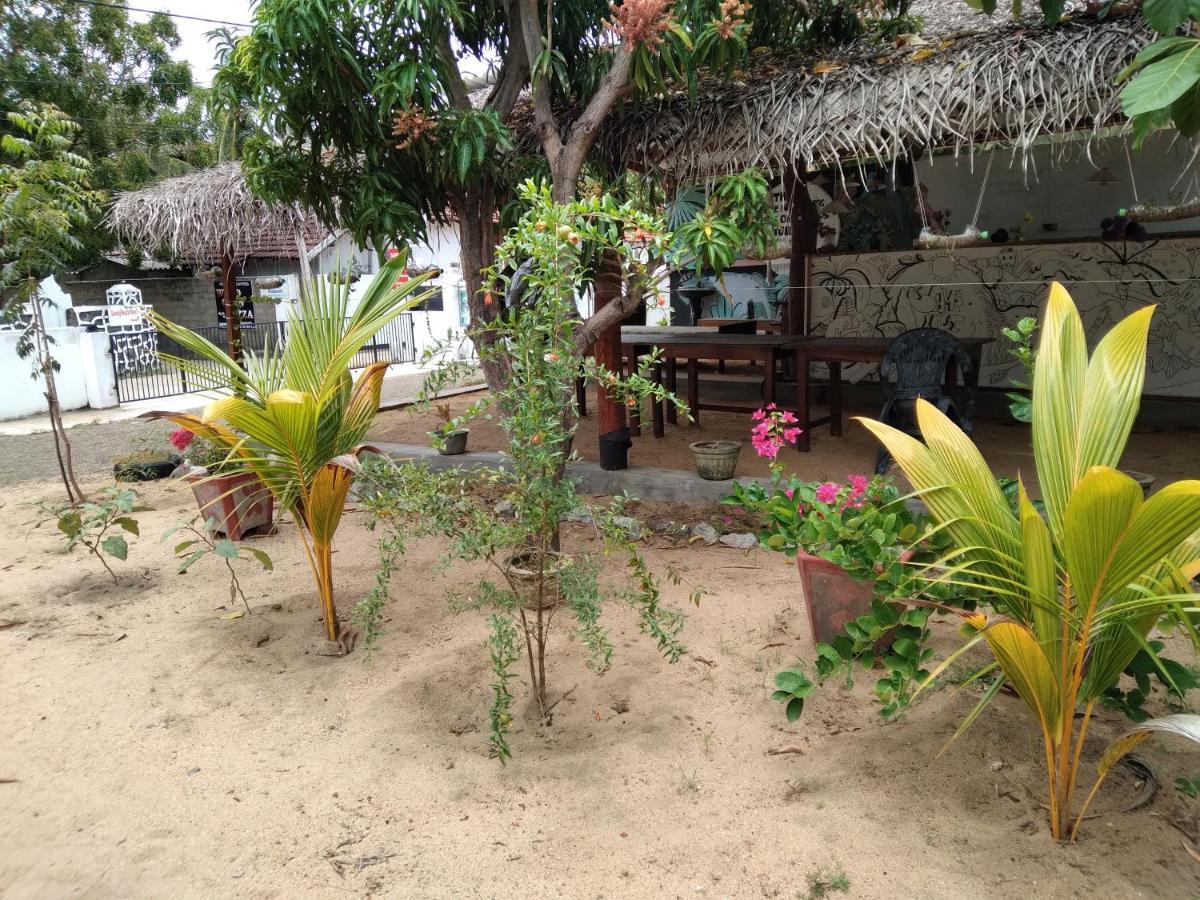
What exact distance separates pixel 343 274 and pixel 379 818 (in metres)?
2.17

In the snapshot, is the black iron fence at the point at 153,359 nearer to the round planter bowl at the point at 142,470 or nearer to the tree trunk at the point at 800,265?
the round planter bowl at the point at 142,470

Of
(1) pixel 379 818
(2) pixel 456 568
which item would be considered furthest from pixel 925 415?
(2) pixel 456 568

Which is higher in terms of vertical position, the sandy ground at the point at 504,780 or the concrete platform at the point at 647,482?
the concrete platform at the point at 647,482

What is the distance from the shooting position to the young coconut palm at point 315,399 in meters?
3.02

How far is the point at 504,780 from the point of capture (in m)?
2.42

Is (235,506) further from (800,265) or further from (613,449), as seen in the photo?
(800,265)

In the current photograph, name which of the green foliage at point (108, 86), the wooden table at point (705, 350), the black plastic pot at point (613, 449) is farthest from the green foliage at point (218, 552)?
the green foliage at point (108, 86)

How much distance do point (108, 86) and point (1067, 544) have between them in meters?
17.1

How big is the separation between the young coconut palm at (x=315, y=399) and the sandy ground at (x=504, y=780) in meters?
0.63

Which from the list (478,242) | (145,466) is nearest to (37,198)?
(145,466)

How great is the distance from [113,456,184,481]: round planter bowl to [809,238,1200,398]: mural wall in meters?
5.97

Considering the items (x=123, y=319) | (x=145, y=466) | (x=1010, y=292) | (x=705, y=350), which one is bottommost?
(x=145, y=466)

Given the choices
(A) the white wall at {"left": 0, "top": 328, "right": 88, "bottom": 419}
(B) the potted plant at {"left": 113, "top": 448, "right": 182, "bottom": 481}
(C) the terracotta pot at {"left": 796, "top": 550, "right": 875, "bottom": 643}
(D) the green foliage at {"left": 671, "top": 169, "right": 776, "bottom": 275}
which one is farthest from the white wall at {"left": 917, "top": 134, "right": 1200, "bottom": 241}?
(A) the white wall at {"left": 0, "top": 328, "right": 88, "bottom": 419}

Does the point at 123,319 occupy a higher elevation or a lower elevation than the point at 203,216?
lower
